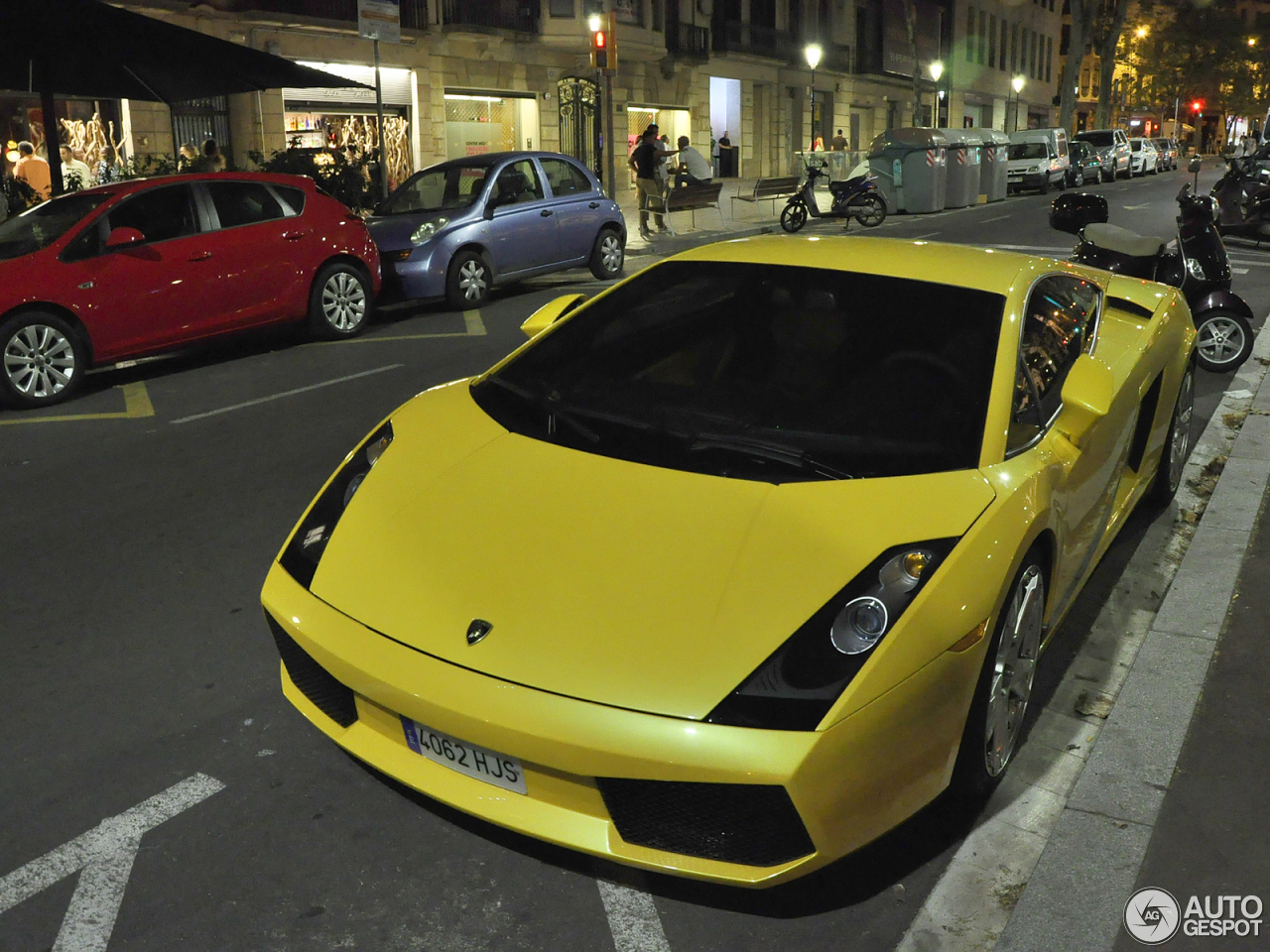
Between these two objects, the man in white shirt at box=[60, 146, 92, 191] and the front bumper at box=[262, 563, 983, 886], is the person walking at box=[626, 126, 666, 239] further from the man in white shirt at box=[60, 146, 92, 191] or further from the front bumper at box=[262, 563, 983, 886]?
the front bumper at box=[262, 563, 983, 886]

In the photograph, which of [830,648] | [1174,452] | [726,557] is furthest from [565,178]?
[830,648]

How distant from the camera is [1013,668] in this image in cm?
309

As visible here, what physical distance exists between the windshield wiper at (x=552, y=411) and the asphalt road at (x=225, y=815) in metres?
1.06

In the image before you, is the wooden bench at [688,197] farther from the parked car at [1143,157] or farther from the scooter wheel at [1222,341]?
the parked car at [1143,157]

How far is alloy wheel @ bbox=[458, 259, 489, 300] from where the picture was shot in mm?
12109

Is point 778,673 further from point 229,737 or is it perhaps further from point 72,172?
point 72,172

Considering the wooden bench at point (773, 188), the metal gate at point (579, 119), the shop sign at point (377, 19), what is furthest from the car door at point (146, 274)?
the metal gate at point (579, 119)

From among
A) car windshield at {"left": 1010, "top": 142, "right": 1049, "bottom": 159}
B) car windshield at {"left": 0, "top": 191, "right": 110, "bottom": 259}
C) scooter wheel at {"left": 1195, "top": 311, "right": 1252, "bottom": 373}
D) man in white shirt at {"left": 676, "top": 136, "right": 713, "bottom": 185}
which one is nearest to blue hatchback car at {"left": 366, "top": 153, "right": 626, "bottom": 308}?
car windshield at {"left": 0, "top": 191, "right": 110, "bottom": 259}

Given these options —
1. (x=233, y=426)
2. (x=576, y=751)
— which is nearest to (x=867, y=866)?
(x=576, y=751)

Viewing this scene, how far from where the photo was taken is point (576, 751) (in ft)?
7.82

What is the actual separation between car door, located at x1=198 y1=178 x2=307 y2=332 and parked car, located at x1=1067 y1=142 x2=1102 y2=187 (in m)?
36.0

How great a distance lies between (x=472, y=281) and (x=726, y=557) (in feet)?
32.6

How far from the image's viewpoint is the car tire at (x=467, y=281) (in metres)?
12.0

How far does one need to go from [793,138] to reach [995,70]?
85.1ft
